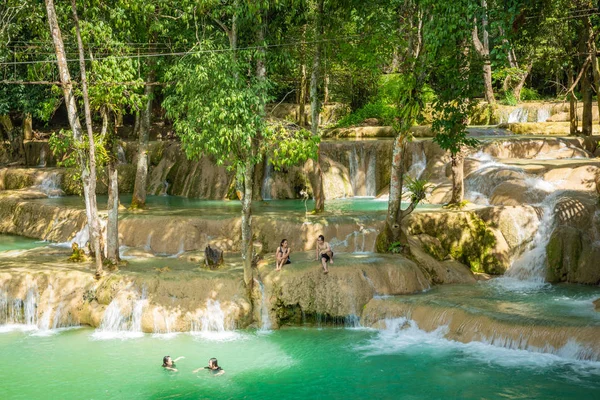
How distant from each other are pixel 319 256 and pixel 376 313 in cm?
224

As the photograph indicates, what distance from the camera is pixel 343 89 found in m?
40.3

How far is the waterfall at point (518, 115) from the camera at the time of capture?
3566 cm

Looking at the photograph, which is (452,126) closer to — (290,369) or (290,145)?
(290,145)

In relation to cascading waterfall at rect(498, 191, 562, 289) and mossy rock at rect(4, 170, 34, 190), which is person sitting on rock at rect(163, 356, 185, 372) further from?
mossy rock at rect(4, 170, 34, 190)

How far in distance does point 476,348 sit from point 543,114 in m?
23.2

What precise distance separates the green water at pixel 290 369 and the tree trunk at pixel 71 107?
314cm

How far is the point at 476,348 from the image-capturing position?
48.4 ft

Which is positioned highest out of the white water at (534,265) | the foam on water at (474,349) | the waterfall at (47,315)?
the white water at (534,265)

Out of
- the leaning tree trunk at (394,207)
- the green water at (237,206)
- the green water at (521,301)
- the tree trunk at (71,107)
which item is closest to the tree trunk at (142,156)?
the green water at (237,206)

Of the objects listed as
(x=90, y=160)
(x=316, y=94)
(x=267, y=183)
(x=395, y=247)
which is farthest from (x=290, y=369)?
(x=267, y=183)

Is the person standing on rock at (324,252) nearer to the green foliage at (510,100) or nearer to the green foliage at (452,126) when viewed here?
the green foliage at (452,126)

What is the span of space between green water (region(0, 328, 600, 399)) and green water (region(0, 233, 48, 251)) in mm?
7828

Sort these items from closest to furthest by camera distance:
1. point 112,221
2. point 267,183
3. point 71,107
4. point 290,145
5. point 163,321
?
point 290,145 → point 163,321 → point 71,107 → point 112,221 → point 267,183

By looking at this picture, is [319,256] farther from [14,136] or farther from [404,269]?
[14,136]
